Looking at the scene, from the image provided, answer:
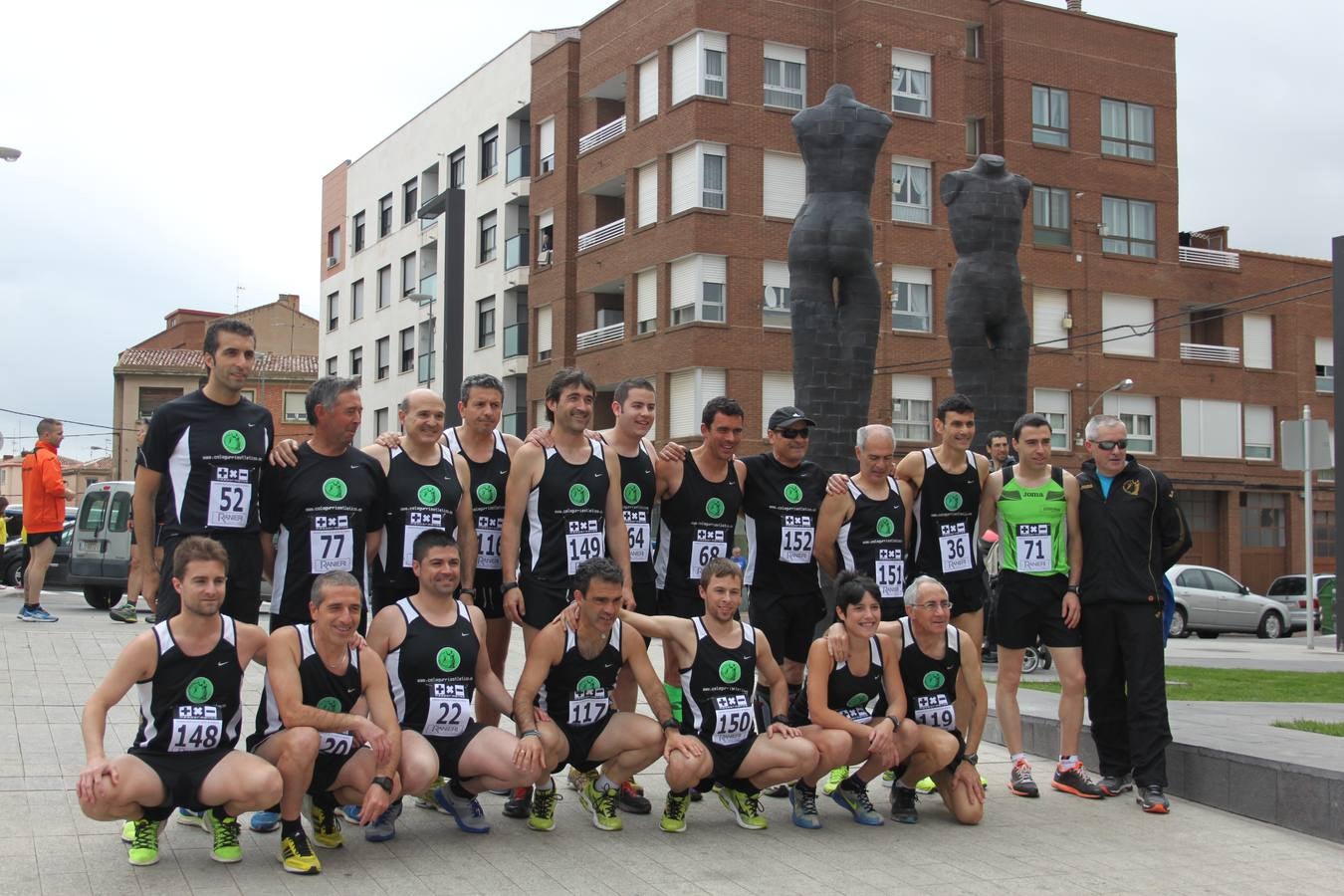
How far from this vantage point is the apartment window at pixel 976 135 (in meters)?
39.4

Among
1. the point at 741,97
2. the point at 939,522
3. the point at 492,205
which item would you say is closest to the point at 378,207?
the point at 492,205

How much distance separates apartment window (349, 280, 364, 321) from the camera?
54.1 m

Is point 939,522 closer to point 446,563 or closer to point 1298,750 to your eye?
point 1298,750

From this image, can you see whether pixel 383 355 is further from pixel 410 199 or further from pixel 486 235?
pixel 486 235

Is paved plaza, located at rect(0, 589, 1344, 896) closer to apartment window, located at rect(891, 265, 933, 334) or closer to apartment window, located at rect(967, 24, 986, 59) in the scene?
apartment window, located at rect(891, 265, 933, 334)

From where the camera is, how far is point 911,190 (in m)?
37.3

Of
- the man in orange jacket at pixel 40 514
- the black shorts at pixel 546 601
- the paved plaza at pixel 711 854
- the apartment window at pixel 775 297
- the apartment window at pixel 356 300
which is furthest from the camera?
the apartment window at pixel 356 300

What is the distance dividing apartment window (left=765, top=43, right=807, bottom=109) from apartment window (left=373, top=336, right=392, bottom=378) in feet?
67.7

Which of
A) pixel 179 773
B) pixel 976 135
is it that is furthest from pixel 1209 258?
pixel 179 773

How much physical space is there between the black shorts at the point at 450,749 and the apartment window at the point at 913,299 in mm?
31642

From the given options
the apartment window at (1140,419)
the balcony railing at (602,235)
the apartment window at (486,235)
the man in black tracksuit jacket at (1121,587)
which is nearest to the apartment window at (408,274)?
the apartment window at (486,235)

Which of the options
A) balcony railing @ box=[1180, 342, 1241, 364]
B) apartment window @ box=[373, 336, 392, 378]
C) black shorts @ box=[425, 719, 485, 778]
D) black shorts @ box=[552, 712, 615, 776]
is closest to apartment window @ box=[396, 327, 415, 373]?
apartment window @ box=[373, 336, 392, 378]

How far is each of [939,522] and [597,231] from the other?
32026 millimetres

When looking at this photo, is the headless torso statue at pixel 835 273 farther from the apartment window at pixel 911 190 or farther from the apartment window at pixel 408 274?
the apartment window at pixel 408 274
